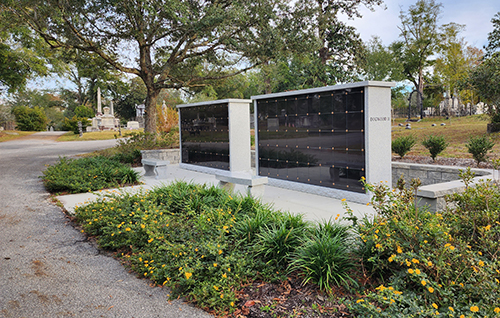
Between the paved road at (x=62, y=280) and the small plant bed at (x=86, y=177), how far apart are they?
2114mm

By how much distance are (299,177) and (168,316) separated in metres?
5.46

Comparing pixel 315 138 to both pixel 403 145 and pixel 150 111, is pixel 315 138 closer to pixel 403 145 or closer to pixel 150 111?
pixel 403 145

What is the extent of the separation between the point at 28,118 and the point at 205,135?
3786 centimetres

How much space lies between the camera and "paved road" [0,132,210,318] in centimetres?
313

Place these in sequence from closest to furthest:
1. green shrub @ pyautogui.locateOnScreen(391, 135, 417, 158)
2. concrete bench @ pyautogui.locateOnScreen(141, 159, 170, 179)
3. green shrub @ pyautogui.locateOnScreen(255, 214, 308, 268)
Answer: green shrub @ pyautogui.locateOnScreen(255, 214, 308, 268) → green shrub @ pyautogui.locateOnScreen(391, 135, 417, 158) → concrete bench @ pyautogui.locateOnScreen(141, 159, 170, 179)

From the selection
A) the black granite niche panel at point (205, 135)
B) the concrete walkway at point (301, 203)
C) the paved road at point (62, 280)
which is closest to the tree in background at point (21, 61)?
the black granite niche panel at point (205, 135)

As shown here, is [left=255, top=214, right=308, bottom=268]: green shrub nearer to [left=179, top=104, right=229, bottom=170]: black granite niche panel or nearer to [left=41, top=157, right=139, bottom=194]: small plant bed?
[left=41, top=157, right=139, bottom=194]: small plant bed

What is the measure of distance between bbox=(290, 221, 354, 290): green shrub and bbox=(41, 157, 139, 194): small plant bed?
585 cm

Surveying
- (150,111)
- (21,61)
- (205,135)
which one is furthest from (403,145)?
(21,61)

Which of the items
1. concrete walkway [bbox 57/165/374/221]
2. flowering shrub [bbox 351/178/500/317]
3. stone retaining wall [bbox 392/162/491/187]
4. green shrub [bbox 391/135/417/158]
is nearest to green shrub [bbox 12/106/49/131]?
concrete walkway [bbox 57/165/374/221]

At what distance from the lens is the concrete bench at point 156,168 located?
33.8 ft

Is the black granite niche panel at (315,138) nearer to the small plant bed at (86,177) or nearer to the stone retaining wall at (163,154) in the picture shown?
the small plant bed at (86,177)

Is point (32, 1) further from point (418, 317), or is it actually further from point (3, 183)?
point (418, 317)

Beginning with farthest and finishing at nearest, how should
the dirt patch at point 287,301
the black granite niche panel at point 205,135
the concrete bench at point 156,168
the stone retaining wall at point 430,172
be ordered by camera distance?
1. the black granite niche panel at point 205,135
2. the concrete bench at point 156,168
3. the stone retaining wall at point 430,172
4. the dirt patch at point 287,301
